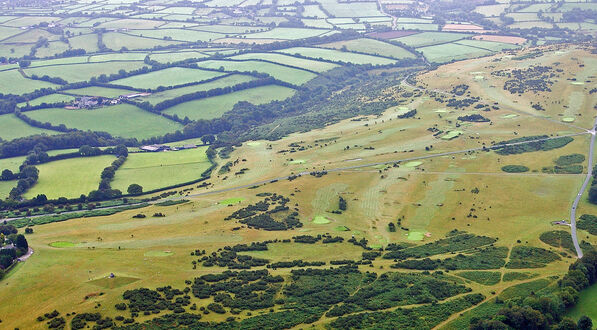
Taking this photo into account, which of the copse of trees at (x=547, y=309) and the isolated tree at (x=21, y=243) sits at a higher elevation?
the isolated tree at (x=21, y=243)

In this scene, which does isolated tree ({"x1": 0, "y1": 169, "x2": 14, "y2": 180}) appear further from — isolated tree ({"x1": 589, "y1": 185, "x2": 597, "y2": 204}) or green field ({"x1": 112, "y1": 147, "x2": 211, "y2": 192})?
isolated tree ({"x1": 589, "y1": 185, "x2": 597, "y2": 204})

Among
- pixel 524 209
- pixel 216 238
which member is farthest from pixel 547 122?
pixel 216 238

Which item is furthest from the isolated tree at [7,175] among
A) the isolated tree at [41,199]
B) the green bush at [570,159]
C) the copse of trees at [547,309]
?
the green bush at [570,159]

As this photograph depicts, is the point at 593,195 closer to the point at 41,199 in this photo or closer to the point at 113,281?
the point at 113,281

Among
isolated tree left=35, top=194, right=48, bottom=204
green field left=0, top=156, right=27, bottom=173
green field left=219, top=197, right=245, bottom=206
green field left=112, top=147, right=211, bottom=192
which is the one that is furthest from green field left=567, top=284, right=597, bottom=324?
green field left=0, top=156, right=27, bottom=173

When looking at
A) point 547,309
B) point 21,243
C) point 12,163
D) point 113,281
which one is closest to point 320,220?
point 113,281

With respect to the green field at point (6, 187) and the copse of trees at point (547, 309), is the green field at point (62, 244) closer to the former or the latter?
the green field at point (6, 187)
